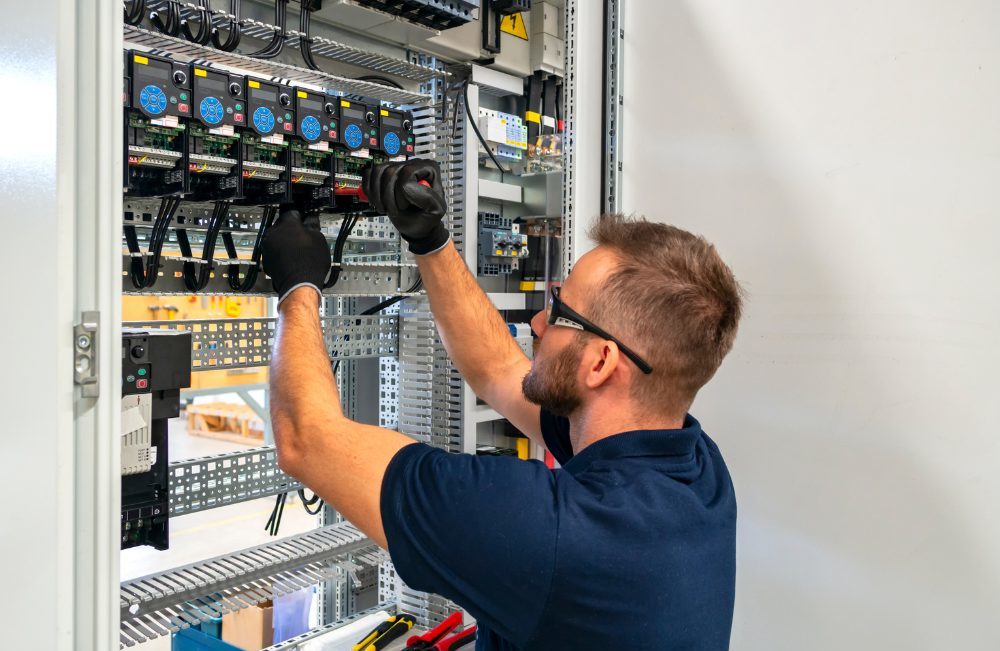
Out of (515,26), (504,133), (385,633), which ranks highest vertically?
(515,26)

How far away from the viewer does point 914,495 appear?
4.79ft

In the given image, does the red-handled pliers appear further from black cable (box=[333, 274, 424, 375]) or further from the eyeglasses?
the eyeglasses

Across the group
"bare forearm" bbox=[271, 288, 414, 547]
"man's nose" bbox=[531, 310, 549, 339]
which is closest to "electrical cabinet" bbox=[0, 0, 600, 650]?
"bare forearm" bbox=[271, 288, 414, 547]

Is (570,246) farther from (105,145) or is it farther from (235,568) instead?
(105,145)

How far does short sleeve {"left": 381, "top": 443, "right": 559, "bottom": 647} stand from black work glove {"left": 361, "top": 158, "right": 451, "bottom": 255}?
1.63 ft

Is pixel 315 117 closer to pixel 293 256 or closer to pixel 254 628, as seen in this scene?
pixel 293 256

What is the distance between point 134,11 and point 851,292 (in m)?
1.41

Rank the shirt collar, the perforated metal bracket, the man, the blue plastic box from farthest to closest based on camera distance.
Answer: the blue plastic box, the shirt collar, the man, the perforated metal bracket

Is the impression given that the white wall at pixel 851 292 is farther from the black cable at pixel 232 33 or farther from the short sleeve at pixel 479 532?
the black cable at pixel 232 33

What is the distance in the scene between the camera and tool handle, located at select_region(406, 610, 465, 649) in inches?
65.6

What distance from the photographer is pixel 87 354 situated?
33.7 inches

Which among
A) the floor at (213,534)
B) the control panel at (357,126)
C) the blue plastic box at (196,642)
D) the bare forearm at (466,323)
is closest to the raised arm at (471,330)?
the bare forearm at (466,323)

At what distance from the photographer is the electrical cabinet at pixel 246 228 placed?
866 millimetres

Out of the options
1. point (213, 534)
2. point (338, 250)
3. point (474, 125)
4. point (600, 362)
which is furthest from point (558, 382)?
point (213, 534)
